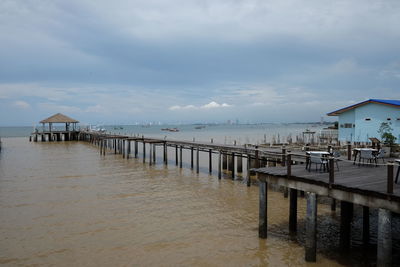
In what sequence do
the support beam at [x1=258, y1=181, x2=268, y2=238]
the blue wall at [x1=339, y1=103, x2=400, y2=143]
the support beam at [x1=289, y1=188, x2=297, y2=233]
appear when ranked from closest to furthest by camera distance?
the support beam at [x1=258, y1=181, x2=268, y2=238] < the support beam at [x1=289, y1=188, x2=297, y2=233] < the blue wall at [x1=339, y1=103, x2=400, y2=143]

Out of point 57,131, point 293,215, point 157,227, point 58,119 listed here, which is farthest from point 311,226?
point 57,131

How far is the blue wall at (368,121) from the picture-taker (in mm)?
23438

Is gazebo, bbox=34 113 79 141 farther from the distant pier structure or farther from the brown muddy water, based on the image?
the brown muddy water

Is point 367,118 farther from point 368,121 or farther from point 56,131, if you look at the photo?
point 56,131

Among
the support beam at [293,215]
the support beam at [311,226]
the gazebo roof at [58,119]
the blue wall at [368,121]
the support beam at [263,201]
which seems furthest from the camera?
the gazebo roof at [58,119]

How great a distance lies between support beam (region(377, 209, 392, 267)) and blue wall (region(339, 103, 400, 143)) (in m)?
20.0

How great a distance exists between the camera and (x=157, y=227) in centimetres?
1048

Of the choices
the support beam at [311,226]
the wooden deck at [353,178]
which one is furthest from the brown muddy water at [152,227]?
the wooden deck at [353,178]

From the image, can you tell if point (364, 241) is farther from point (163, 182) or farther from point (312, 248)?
point (163, 182)

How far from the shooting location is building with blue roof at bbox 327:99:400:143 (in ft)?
77.0

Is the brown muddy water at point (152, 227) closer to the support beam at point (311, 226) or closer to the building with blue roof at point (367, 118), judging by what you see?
the support beam at point (311, 226)

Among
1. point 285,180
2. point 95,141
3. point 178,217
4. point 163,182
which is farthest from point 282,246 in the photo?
point 95,141

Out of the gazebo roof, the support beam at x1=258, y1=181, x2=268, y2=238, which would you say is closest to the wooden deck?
the support beam at x1=258, y1=181, x2=268, y2=238

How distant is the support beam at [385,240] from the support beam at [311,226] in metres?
1.49
